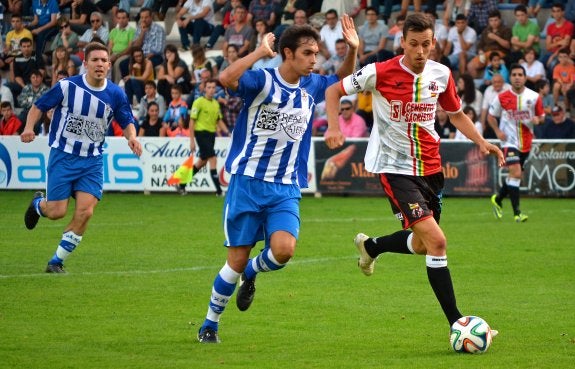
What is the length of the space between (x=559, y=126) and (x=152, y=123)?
8.65 metres

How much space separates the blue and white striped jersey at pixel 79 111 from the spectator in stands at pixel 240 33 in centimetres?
1400

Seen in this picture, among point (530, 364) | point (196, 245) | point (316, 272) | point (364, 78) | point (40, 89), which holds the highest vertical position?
point (364, 78)

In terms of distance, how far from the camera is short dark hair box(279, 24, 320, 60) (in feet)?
27.0

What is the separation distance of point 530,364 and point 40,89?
849 inches

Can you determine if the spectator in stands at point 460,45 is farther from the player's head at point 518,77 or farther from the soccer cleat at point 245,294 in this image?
the soccer cleat at point 245,294

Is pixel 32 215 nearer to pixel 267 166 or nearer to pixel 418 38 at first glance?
pixel 267 166

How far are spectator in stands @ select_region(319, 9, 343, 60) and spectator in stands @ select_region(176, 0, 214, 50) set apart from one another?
389 cm

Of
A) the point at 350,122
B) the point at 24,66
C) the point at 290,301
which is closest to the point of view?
the point at 290,301

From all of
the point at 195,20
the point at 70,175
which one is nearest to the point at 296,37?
the point at 70,175

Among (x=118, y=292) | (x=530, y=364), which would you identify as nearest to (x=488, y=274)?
(x=118, y=292)

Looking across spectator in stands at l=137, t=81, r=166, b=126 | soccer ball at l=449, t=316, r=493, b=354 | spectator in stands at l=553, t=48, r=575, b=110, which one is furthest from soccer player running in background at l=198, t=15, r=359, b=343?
spectator in stands at l=137, t=81, r=166, b=126

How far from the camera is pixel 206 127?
2236 cm

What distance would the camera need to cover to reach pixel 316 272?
12.2m

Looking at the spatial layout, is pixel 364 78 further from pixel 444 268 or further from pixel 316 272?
pixel 316 272
